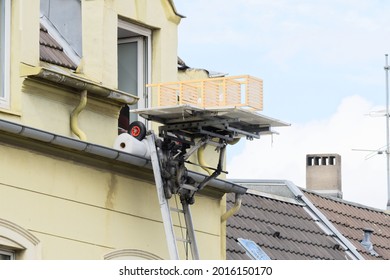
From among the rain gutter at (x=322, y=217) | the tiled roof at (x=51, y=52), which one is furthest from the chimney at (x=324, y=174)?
the tiled roof at (x=51, y=52)

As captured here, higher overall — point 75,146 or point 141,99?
point 141,99

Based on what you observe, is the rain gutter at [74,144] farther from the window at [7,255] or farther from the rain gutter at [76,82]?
the window at [7,255]

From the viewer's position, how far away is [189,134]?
680 inches

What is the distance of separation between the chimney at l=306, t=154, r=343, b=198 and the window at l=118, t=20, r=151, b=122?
49.4 feet

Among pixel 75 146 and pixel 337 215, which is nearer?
pixel 75 146

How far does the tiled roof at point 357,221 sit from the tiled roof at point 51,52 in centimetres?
1000

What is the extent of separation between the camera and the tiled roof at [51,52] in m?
16.8

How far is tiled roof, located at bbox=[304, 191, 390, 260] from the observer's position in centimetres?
2680

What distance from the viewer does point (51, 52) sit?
56.2 ft

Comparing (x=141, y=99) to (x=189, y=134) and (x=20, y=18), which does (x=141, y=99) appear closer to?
(x=189, y=134)

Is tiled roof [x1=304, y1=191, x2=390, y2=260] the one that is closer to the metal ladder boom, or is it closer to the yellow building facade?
the yellow building facade

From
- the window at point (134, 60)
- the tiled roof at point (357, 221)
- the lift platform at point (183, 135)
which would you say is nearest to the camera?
the lift platform at point (183, 135)
